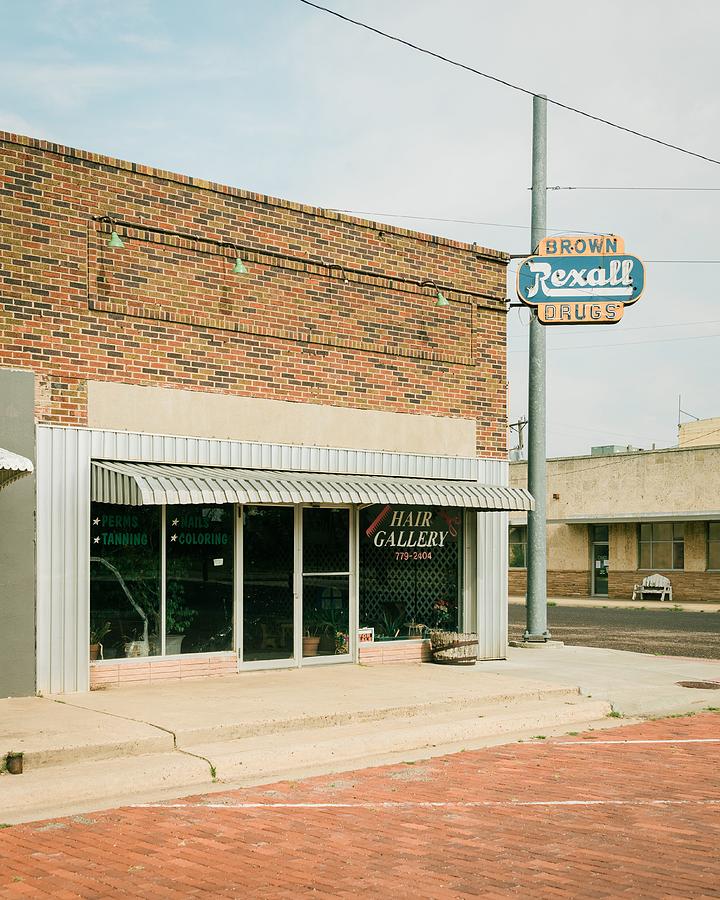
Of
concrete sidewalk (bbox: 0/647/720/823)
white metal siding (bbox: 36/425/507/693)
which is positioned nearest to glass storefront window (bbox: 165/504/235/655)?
concrete sidewalk (bbox: 0/647/720/823)

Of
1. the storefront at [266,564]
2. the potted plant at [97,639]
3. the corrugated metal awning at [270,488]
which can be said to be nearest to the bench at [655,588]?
the storefront at [266,564]

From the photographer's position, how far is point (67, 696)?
512 inches

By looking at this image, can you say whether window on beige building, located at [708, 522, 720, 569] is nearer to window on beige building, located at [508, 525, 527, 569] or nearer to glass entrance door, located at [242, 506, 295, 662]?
window on beige building, located at [508, 525, 527, 569]

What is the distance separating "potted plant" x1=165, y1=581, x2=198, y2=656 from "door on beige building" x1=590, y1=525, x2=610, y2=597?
33255 mm

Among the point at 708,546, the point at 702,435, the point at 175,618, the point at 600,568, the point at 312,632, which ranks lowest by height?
the point at 600,568

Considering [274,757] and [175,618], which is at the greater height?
→ [175,618]

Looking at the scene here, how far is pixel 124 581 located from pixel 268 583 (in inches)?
90.5

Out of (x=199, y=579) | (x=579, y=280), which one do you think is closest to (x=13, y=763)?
(x=199, y=579)

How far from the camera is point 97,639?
13.7m

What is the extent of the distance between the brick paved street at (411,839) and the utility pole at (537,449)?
10355 mm

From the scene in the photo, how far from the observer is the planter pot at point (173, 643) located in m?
14.3

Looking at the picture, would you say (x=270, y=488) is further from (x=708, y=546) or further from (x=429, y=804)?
(x=708, y=546)

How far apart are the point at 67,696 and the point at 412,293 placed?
8.13 metres

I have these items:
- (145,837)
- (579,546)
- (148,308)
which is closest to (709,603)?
(579,546)
